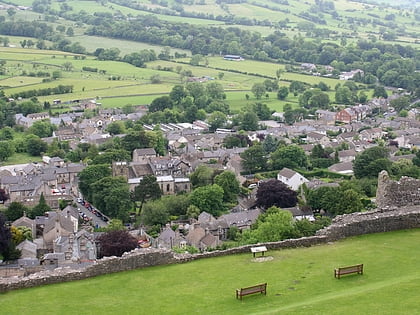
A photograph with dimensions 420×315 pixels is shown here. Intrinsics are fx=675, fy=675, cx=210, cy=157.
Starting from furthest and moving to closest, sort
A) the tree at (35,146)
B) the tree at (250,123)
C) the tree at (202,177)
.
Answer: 1. the tree at (250,123)
2. the tree at (35,146)
3. the tree at (202,177)

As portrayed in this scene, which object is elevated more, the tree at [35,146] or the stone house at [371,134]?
the stone house at [371,134]

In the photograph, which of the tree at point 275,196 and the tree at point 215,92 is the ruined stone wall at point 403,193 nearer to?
the tree at point 275,196

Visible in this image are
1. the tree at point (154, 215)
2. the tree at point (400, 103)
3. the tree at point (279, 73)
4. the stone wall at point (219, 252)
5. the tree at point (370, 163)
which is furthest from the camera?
the tree at point (279, 73)

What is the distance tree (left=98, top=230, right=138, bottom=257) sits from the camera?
43.7 metres

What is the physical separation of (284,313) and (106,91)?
116 m

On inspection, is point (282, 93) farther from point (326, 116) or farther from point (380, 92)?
point (380, 92)

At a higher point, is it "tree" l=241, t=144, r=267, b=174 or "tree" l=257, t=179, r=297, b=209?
"tree" l=257, t=179, r=297, b=209

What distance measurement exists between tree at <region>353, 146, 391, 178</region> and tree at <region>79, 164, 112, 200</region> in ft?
90.3

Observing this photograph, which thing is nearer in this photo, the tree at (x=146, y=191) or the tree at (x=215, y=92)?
the tree at (x=146, y=191)

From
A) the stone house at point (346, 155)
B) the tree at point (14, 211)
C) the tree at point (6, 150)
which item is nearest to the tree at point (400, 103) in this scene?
the stone house at point (346, 155)

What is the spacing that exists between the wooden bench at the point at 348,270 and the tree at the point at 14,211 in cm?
4460

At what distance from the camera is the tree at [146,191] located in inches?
2601

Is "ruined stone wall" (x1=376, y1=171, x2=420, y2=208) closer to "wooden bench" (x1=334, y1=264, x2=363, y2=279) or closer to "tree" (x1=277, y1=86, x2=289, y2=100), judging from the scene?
"wooden bench" (x1=334, y1=264, x2=363, y2=279)

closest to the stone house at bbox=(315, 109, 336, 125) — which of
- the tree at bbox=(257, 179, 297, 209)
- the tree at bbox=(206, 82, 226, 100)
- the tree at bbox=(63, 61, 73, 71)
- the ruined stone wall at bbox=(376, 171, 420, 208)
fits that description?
the tree at bbox=(206, 82, 226, 100)
